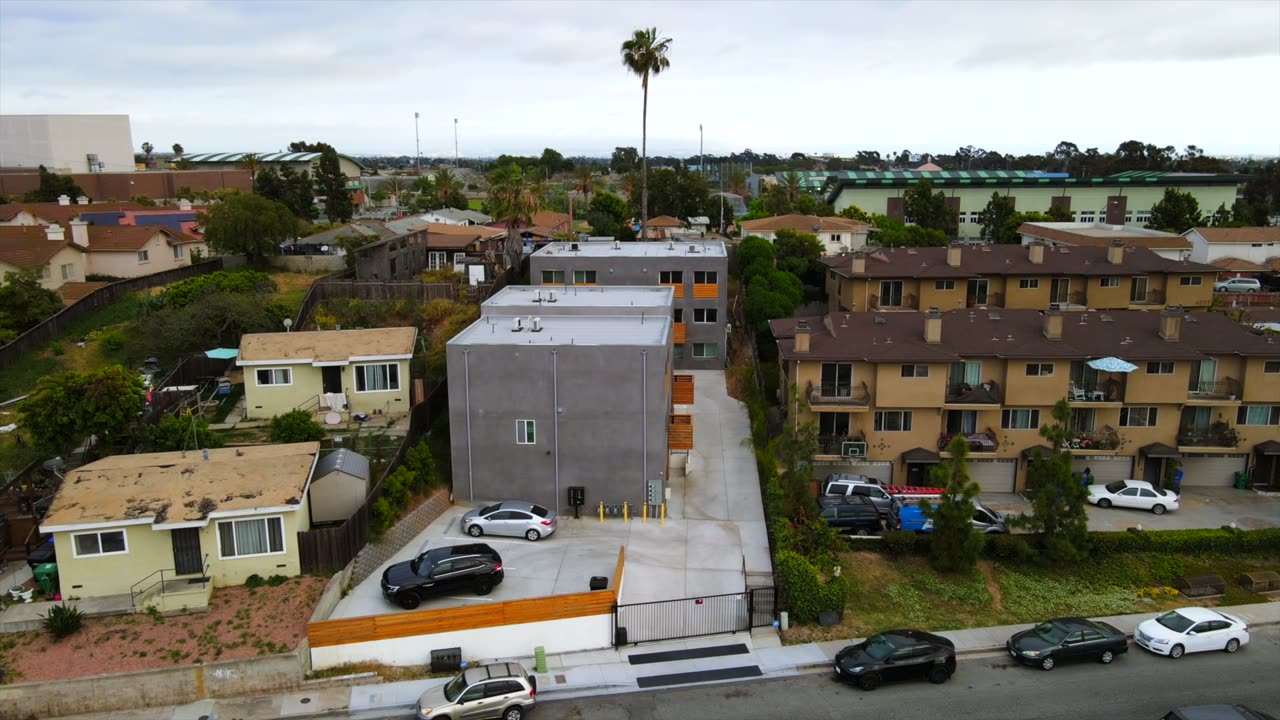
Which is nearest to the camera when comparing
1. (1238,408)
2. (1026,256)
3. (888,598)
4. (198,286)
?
(888,598)

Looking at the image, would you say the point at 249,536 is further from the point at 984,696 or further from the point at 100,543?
the point at 984,696

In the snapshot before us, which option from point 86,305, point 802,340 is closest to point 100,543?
point 802,340

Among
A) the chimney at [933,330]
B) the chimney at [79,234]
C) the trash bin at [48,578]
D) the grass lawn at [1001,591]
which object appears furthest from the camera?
the chimney at [79,234]

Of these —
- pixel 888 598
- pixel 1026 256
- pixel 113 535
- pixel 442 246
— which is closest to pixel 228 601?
pixel 113 535

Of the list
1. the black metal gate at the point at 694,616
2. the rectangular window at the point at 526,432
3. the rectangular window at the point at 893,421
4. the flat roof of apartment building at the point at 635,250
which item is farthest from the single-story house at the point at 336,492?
the flat roof of apartment building at the point at 635,250

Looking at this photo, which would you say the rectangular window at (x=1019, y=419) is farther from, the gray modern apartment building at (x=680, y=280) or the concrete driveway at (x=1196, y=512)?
the gray modern apartment building at (x=680, y=280)

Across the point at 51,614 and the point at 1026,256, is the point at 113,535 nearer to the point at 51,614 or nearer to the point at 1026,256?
the point at 51,614
